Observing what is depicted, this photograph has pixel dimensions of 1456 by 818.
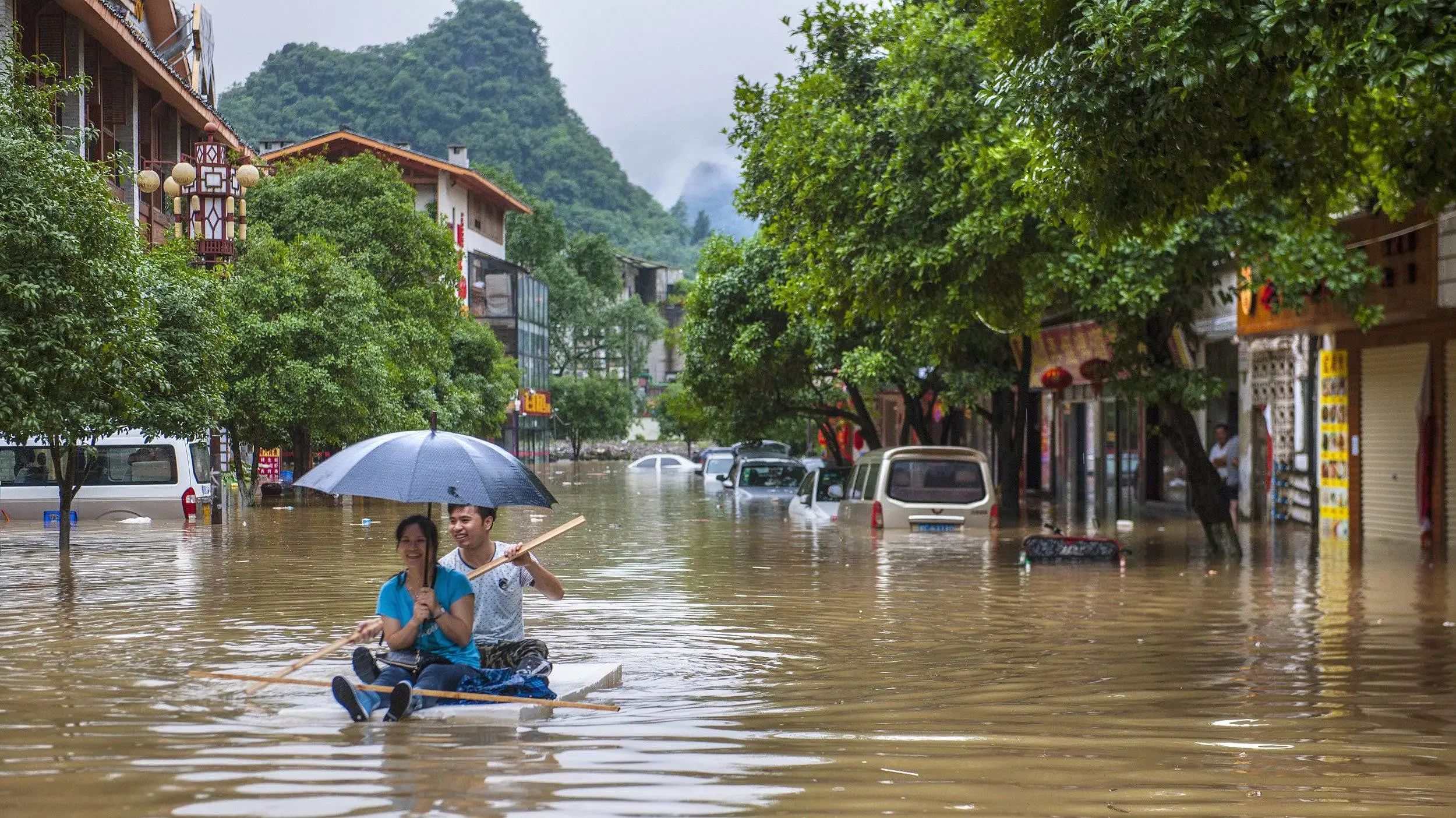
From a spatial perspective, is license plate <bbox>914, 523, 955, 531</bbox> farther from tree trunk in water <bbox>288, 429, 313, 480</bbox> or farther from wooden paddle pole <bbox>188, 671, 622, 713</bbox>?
tree trunk in water <bbox>288, 429, 313, 480</bbox>

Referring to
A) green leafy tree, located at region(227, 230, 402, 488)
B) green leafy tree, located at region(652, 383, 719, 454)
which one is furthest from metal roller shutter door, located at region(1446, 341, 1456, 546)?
green leafy tree, located at region(652, 383, 719, 454)

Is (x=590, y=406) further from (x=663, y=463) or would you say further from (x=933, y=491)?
(x=933, y=491)

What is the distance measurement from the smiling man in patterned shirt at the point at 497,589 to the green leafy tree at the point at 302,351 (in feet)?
94.6

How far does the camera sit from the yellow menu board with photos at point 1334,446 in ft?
83.6

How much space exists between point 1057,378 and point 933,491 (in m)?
14.9

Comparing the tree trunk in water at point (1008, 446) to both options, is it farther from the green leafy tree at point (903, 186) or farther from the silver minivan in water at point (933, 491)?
the silver minivan in water at point (933, 491)

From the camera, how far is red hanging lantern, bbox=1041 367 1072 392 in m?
37.5

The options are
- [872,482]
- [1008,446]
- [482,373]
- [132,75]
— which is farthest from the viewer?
[482,373]

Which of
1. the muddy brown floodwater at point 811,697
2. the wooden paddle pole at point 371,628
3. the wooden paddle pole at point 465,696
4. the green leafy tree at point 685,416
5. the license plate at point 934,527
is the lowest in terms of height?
the muddy brown floodwater at point 811,697

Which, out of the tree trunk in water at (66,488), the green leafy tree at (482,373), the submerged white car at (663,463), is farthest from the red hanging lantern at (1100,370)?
the submerged white car at (663,463)

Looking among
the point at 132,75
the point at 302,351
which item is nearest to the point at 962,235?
the point at 302,351

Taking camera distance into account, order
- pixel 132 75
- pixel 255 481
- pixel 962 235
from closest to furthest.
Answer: pixel 962 235 < pixel 132 75 < pixel 255 481

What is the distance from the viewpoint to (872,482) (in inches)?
949

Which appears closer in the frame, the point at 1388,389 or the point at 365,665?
the point at 365,665
